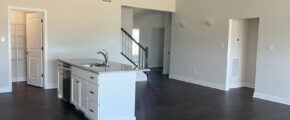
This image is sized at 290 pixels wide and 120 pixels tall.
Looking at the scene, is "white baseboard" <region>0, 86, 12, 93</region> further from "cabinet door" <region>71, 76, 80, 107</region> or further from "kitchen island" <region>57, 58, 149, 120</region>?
"kitchen island" <region>57, 58, 149, 120</region>

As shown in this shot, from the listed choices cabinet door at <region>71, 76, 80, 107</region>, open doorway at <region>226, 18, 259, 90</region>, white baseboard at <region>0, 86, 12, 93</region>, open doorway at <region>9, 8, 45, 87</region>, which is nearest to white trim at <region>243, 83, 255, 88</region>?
open doorway at <region>226, 18, 259, 90</region>

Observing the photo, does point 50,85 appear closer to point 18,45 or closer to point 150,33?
point 18,45

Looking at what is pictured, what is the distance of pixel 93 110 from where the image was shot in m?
3.39

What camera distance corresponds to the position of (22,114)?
3.85m

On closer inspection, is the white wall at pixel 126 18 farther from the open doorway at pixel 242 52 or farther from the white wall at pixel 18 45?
the open doorway at pixel 242 52

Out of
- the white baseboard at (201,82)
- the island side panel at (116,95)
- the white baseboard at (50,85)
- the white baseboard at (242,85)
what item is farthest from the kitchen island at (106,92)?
the white baseboard at (242,85)

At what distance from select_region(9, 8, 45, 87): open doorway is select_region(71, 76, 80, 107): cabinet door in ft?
7.32

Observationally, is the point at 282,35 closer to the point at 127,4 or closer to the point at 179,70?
the point at 179,70

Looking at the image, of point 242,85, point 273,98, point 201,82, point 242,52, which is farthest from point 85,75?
point 242,85

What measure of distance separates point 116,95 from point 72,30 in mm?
3327

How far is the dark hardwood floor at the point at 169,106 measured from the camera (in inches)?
154

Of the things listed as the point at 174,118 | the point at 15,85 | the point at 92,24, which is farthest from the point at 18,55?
the point at 174,118

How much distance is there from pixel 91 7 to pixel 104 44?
3.46 feet

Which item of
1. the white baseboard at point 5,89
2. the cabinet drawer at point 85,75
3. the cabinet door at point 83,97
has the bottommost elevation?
the white baseboard at point 5,89
